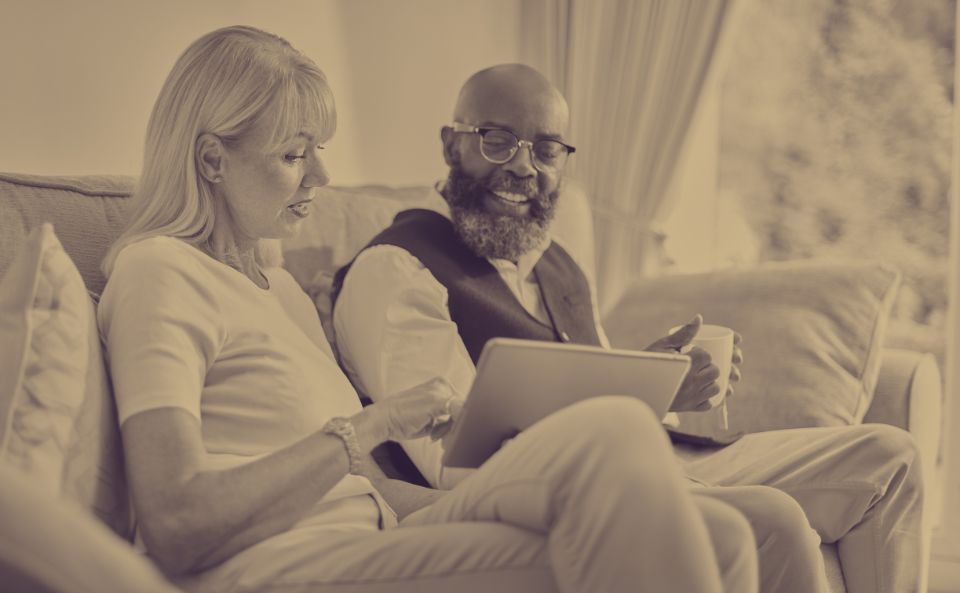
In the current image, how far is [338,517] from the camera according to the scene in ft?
4.95

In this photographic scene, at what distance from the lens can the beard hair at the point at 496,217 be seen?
2229mm

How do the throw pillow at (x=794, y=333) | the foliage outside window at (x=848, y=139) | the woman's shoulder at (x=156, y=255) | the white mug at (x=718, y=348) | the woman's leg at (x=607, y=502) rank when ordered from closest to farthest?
1. the woman's leg at (x=607, y=502)
2. the woman's shoulder at (x=156, y=255)
3. the white mug at (x=718, y=348)
4. the throw pillow at (x=794, y=333)
5. the foliage outside window at (x=848, y=139)

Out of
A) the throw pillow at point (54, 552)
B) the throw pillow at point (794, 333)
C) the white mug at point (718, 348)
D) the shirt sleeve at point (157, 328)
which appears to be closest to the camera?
the throw pillow at point (54, 552)

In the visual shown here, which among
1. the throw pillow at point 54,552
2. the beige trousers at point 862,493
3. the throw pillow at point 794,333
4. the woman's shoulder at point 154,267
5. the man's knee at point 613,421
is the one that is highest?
the woman's shoulder at point 154,267

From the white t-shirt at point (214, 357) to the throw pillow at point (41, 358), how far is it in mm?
53

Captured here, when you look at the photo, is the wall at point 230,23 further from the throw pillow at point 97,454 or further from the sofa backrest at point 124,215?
the throw pillow at point 97,454

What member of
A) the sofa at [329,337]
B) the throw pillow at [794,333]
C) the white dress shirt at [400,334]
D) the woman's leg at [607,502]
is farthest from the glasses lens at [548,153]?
the woman's leg at [607,502]

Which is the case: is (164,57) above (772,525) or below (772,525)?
above

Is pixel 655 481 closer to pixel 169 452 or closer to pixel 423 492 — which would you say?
pixel 169 452

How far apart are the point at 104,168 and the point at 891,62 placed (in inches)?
97.9

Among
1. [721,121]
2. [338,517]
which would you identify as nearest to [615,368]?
[338,517]

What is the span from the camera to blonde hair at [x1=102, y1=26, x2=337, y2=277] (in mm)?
1578

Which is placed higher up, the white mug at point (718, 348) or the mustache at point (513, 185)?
the mustache at point (513, 185)

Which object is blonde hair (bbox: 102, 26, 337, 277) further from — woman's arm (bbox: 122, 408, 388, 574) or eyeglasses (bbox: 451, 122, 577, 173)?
eyeglasses (bbox: 451, 122, 577, 173)
